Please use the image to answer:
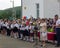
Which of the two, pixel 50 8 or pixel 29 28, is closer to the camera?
pixel 29 28

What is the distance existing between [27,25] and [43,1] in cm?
1138

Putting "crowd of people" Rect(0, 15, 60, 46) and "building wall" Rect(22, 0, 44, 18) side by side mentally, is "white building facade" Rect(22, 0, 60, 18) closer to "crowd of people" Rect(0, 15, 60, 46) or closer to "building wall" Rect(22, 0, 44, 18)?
"building wall" Rect(22, 0, 44, 18)

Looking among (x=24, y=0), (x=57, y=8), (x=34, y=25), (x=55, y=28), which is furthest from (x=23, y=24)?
(x=24, y=0)

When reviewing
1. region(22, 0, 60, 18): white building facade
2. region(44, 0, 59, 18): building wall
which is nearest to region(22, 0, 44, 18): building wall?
region(22, 0, 60, 18): white building facade

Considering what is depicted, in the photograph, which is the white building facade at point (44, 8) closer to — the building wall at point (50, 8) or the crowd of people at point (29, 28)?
the building wall at point (50, 8)

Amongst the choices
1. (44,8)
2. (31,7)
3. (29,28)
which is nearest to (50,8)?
(44,8)

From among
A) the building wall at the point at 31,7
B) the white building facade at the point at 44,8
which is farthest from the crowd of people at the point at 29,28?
the building wall at the point at 31,7

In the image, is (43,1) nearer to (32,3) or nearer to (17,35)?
(32,3)

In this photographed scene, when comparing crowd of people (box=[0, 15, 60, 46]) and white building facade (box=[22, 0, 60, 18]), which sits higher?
white building facade (box=[22, 0, 60, 18])

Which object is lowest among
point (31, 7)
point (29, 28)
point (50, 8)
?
point (29, 28)

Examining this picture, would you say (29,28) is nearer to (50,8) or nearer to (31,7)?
(50,8)

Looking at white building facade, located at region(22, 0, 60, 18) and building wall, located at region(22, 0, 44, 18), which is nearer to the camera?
white building facade, located at region(22, 0, 60, 18)

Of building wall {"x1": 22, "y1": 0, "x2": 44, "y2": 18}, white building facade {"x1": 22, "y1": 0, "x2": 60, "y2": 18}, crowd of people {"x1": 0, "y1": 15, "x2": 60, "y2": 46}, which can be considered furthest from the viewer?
building wall {"x1": 22, "y1": 0, "x2": 44, "y2": 18}

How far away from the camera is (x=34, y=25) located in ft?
72.7
